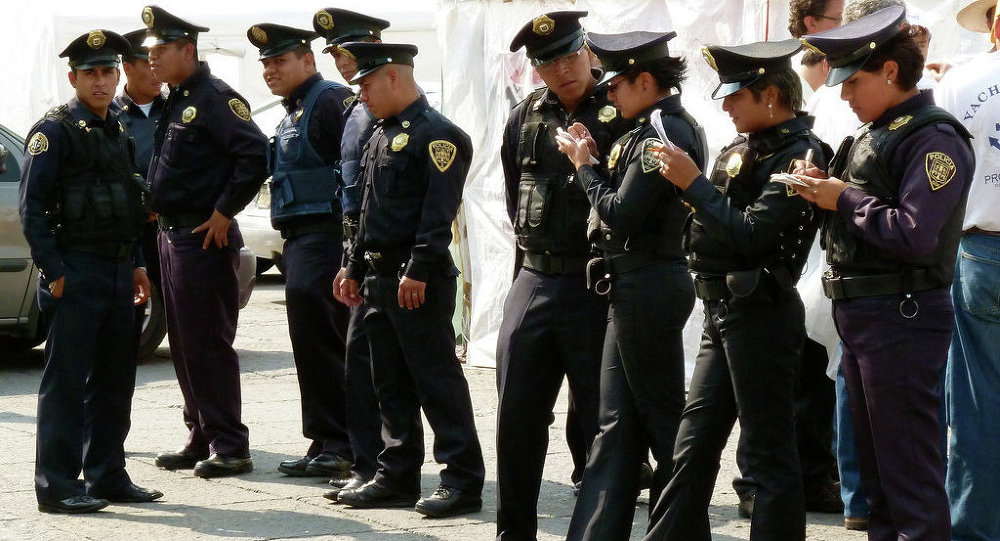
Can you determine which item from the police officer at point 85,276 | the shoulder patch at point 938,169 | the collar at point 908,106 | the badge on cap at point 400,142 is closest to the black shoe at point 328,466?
the police officer at point 85,276

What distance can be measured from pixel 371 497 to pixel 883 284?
8.75 feet

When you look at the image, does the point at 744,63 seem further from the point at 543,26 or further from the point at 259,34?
the point at 259,34

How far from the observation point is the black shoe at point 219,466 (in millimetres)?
6949

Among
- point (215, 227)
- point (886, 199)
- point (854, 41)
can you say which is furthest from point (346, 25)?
point (886, 199)

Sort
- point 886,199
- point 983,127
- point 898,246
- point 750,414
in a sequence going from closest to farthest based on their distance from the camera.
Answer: point 898,246 < point 886,199 < point 750,414 < point 983,127

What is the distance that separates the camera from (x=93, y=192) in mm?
6320

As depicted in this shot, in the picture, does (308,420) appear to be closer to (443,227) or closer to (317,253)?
(317,253)

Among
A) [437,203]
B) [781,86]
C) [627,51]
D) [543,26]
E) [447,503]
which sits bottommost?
[447,503]

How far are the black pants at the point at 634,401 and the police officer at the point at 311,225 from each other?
2.32m

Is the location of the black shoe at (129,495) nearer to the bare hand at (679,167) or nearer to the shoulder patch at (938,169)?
the bare hand at (679,167)

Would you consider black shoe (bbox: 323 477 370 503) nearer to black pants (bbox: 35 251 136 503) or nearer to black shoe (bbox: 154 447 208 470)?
black pants (bbox: 35 251 136 503)

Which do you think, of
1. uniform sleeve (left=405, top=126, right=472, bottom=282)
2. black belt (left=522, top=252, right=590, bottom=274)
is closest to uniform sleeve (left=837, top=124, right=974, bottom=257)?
black belt (left=522, top=252, right=590, bottom=274)

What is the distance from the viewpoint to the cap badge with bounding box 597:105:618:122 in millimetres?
5383

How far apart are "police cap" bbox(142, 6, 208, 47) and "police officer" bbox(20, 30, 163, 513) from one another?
0.42m
